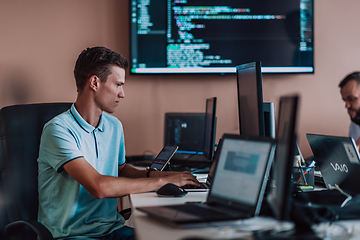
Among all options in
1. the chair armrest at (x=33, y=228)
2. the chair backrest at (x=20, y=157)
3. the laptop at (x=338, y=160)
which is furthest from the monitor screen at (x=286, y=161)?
the chair backrest at (x=20, y=157)

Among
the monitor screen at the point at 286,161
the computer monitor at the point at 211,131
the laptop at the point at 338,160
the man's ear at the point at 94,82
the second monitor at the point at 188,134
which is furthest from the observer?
the second monitor at the point at 188,134

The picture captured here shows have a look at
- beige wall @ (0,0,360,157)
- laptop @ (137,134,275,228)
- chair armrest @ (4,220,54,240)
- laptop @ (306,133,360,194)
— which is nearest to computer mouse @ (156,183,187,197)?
laptop @ (137,134,275,228)

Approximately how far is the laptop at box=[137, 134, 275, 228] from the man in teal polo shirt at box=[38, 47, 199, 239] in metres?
0.32

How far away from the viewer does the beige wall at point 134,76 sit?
8.58ft

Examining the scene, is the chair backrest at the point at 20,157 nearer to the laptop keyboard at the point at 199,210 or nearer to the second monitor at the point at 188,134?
the laptop keyboard at the point at 199,210

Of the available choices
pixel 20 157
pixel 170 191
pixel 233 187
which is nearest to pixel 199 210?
pixel 233 187

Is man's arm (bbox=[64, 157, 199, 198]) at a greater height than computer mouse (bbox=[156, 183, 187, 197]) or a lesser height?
greater

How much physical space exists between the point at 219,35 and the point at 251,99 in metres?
1.41

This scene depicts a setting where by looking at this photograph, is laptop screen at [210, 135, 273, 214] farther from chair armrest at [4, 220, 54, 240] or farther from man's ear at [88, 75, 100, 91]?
man's ear at [88, 75, 100, 91]

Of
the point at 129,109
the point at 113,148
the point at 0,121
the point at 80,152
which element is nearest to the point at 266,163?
the point at 80,152

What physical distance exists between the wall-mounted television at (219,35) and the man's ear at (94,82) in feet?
3.54

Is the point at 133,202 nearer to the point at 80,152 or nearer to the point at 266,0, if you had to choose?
the point at 80,152

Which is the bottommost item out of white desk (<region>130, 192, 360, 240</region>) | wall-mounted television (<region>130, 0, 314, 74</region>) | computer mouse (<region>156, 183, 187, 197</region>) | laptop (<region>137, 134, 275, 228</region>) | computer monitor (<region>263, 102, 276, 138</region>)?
computer mouse (<region>156, 183, 187, 197</region>)

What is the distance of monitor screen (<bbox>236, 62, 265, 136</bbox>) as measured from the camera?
1.31m
